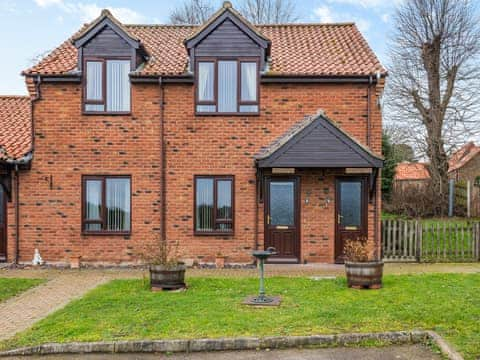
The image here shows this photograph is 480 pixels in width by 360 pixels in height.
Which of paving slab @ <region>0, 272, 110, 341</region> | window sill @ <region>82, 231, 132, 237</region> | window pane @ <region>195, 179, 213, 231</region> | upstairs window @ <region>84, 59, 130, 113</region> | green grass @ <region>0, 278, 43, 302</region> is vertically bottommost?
paving slab @ <region>0, 272, 110, 341</region>

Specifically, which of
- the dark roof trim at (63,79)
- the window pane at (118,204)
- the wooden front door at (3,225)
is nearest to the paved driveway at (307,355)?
the window pane at (118,204)

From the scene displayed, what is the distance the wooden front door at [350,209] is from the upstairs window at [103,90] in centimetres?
664

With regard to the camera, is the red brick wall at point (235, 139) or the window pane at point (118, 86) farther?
the window pane at point (118, 86)

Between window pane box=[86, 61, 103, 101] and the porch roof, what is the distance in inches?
206

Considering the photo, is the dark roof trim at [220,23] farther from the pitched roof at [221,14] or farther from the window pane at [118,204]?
the window pane at [118,204]

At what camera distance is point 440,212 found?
86.9 ft

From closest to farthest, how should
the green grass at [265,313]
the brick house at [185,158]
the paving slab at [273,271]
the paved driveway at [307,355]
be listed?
the paved driveway at [307,355]
the green grass at [265,313]
the paving slab at [273,271]
the brick house at [185,158]

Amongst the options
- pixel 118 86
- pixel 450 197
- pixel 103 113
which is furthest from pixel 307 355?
pixel 450 197

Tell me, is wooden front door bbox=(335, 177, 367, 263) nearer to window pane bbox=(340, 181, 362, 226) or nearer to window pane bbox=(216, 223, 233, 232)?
window pane bbox=(340, 181, 362, 226)

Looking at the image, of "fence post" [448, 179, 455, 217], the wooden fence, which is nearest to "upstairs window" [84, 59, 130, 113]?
the wooden fence

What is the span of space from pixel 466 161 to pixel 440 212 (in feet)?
60.1

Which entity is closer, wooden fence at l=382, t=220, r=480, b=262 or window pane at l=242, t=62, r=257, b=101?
window pane at l=242, t=62, r=257, b=101

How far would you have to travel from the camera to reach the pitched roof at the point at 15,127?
13.9m

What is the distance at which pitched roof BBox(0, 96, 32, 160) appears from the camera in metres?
13.9
